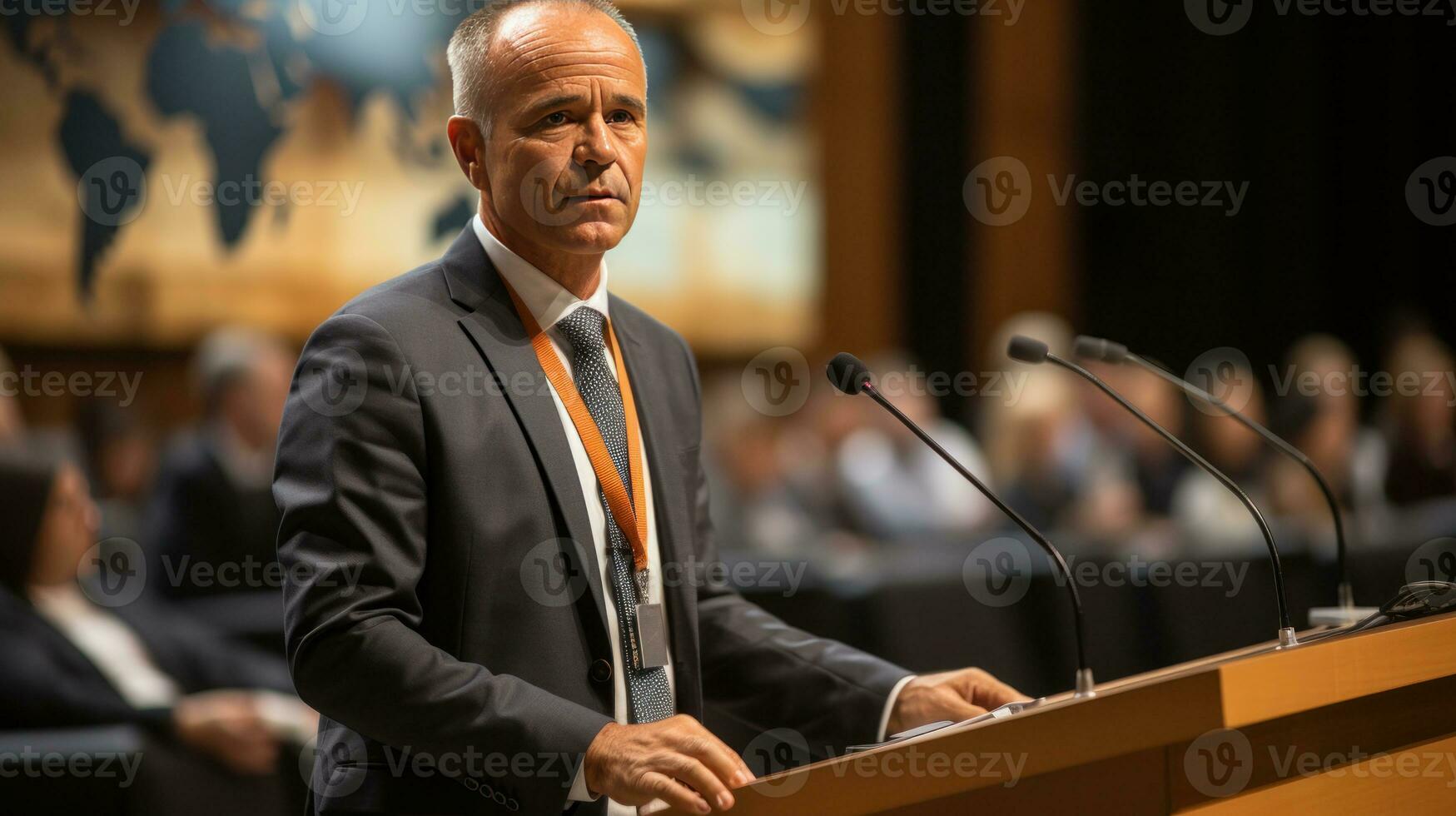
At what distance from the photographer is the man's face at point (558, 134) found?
73.8 inches

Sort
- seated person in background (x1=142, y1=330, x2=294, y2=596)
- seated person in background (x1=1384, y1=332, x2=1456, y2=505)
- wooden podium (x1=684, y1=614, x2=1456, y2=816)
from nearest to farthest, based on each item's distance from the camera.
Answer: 1. wooden podium (x1=684, y1=614, x2=1456, y2=816)
2. seated person in background (x1=142, y1=330, x2=294, y2=596)
3. seated person in background (x1=1384, y1=332, x2=1456, y2=505)

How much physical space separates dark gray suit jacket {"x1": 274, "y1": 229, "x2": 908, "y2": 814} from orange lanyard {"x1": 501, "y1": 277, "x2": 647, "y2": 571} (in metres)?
0.02

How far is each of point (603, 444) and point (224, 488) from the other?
3.36 meters

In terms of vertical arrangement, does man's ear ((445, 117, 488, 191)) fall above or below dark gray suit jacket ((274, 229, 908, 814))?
above

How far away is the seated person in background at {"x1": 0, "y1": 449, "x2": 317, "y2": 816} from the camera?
327 centimetres

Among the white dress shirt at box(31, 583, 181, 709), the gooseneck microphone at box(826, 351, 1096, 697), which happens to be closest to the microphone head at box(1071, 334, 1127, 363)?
the gooseneck microphone at box(826, 351, 1096, 697)

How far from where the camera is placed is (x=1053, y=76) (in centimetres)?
927

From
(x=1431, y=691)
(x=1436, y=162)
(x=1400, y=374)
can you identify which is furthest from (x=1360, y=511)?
(x=1431, y=691)

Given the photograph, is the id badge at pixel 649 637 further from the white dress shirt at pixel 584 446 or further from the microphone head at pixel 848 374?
the microphone head at pixel 848 374

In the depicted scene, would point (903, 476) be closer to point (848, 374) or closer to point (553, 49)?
point (848, 374)

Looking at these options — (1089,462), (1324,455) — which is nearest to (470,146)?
(1089,462)

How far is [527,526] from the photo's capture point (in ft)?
5.84

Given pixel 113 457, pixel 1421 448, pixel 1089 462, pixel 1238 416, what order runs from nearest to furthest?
pixel 1238 416 → pixel 113 457 → pixel 1421 448 → pixel 1089 462

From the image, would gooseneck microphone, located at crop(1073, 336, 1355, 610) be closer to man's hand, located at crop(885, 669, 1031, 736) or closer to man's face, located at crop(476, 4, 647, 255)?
man's hand, located at crop(885, 669, 1031, 736)
